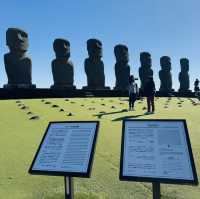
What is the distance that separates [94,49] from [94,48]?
0.30ft

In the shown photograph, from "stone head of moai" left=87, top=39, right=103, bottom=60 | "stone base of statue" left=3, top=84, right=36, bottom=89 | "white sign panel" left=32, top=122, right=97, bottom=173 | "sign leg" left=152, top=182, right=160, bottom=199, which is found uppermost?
"white sign panel" left=32, top=122, right=97, bottom=173

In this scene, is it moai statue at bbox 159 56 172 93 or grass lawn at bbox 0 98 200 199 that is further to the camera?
moai statue at bbox 159 56 172 93

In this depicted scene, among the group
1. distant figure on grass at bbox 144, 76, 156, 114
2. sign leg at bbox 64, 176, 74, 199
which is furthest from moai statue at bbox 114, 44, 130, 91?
sign leg at bbox 64, 176, 74, 199

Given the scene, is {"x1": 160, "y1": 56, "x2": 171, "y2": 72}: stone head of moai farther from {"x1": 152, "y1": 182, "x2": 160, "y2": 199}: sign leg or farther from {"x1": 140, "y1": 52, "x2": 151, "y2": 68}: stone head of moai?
{"x1": 152, "y1": 182, "x2": 160, "y2": 199}: sign leg

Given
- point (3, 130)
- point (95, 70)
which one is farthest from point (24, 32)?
point (3, 130)

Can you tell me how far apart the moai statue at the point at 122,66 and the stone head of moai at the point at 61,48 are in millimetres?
6957

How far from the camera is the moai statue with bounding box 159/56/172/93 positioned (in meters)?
41.8

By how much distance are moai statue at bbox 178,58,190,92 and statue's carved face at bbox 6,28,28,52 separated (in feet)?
73.0

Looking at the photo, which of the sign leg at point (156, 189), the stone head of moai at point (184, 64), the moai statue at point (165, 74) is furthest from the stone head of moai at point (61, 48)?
the sign leg at point (156, 189)

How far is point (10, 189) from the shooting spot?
6.20 meters

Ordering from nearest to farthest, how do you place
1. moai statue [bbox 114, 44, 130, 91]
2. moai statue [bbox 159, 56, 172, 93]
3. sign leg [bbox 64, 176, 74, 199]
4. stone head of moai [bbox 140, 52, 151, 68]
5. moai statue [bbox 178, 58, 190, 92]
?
sign leg [bbox 64, 176, 74, 199]
moai statue [bbox 114, 44, 130, 91]
stone head of moai [bbox 140, 52, 151, 68]
moai statue [bbox 159, 56, 172, 93]
moai statue [bbox 178, 58, 190, 92]

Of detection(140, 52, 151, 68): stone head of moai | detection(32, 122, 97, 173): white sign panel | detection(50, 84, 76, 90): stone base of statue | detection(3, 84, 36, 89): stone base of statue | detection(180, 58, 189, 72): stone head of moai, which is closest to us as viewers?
detection(32, 122, 97, 173): white sign panel

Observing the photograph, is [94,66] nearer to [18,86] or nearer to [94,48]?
[94,48]

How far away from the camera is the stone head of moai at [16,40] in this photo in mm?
25984
